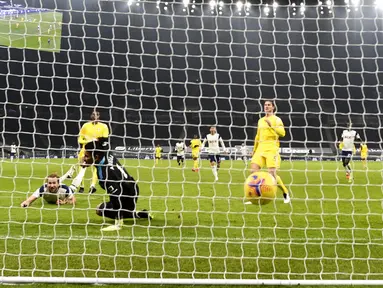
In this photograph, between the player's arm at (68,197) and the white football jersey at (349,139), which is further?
the white football jersey at (349,139)

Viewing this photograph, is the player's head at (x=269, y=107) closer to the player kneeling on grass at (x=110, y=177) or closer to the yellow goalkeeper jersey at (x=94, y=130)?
the player kneeling on grass at (x=110, y=177)

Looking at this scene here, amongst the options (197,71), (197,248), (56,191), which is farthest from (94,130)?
(197,71)

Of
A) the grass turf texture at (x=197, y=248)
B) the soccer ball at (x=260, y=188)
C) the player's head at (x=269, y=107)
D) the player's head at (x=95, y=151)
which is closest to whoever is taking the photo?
the grass turf texture at (x=197, y=248)

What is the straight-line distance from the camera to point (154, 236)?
6043 millimetres

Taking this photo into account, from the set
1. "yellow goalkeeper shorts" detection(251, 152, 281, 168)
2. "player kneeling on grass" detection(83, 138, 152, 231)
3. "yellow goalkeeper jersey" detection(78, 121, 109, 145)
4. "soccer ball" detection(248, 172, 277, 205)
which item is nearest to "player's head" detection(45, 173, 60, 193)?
"player kneeling on grass" detection(83, 138, 152, 231)

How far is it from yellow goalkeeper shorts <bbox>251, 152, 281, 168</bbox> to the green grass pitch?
406 cm

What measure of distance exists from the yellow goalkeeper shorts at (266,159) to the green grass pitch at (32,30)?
13.3 feet

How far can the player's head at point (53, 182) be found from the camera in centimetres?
759

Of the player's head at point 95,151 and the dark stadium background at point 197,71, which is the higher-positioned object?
the dark stadium background at point 197,71

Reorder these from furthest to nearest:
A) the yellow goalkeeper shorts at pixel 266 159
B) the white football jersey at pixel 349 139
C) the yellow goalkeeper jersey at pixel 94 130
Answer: the white football jersey at pixel 349 139 < the yellow goalkeeper jersey at pixel 94 130 < the yellow goalkeeper shorts at pixel 266 159

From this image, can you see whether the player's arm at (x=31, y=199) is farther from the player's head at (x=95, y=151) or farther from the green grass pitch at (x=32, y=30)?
the green grass pitch at (x=32, y=30)

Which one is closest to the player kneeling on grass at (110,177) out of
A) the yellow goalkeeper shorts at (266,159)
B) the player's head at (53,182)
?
the player's head at (53,182)

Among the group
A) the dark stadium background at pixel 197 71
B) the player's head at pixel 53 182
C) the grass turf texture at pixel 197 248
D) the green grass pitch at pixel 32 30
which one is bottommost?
the grass turf texture at pixel 197 248

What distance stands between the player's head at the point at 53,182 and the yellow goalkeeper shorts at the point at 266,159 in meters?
3.46
